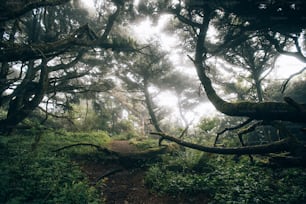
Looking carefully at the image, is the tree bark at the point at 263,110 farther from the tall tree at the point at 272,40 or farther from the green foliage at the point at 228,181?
Result: the green foliage at the point at 228,181

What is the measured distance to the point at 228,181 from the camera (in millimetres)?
7129

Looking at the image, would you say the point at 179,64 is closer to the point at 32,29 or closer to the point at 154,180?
the point at 32,29

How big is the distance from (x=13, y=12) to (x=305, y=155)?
7078mm

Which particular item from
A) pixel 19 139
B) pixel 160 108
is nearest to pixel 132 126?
pixel 160 108

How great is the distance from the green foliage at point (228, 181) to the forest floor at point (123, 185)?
29 centimetres

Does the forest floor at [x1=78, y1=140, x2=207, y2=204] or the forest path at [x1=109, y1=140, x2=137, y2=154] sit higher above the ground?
the forest path at [x1=109, y1=140, x2=137, y2=154]

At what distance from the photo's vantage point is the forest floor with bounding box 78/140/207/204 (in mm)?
6914

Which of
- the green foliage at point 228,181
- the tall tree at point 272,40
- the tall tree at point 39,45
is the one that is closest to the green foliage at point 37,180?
the tall tree at point 39,45

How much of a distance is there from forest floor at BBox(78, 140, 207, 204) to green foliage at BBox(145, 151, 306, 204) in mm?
293

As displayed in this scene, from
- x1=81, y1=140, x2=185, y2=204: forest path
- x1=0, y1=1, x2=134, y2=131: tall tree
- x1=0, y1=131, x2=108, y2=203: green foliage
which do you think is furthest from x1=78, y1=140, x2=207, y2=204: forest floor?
x1=0, y1=1, x2=134, y2=131: tall tree

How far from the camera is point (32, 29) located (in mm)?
11266

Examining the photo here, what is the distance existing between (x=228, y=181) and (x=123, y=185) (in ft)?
11.7

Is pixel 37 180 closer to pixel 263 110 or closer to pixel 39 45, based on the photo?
pixel 39 45

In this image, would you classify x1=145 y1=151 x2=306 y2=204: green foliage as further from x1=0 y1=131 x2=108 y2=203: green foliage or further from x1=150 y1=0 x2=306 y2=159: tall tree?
x1=0 y1=131 x2=108 y2=203: green foliage
